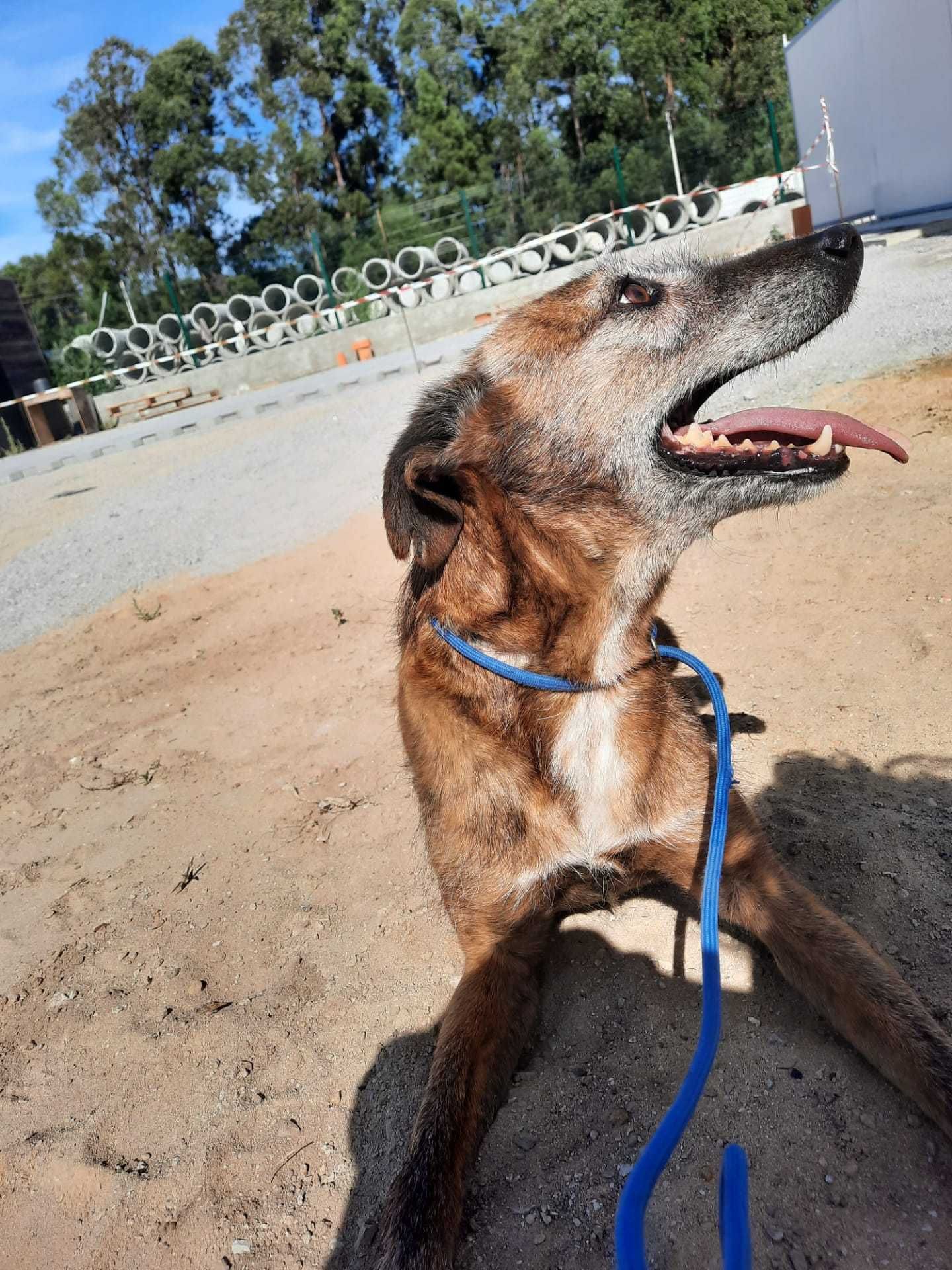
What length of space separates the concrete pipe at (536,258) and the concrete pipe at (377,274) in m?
4.09

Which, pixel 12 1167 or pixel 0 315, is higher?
pixel 0 315

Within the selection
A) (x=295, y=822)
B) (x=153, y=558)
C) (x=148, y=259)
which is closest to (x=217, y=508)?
(x=153, y=558)

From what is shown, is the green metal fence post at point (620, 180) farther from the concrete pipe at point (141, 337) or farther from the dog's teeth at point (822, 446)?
the dog's teeth at point (822, 446)

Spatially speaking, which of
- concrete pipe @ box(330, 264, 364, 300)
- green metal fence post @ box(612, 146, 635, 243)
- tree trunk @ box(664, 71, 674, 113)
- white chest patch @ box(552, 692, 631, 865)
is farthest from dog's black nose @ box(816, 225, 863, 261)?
tree trunk @ box(664, 71, 674, 113)

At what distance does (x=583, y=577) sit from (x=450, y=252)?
25585 mm

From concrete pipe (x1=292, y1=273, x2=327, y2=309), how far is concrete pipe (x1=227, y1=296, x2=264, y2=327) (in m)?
1.17

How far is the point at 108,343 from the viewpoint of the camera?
90.4ft

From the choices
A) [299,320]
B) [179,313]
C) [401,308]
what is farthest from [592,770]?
[179,313]

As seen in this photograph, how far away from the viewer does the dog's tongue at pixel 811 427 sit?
217 centimetres

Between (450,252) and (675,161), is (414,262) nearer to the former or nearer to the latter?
(450,252)

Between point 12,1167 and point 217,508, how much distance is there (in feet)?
22.9

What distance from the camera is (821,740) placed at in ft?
10.1

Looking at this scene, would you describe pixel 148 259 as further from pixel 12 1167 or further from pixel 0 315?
pixel 12 1167

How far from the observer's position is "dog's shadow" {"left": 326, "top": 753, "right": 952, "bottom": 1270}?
Answer: 176 cm
